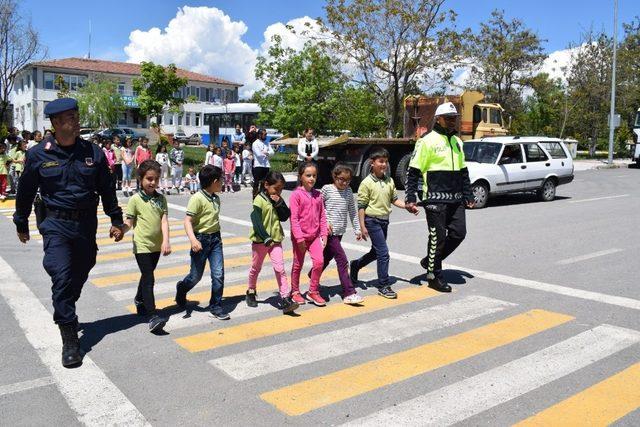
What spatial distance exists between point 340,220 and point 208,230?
1.36m

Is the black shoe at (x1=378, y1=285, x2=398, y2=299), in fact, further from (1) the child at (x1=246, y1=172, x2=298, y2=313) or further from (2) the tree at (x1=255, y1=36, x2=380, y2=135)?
(2) the tree at (x1=255, y1=36, x2=380, y2=135)

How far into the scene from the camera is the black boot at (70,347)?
4.51m

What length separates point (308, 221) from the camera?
5.98 meters

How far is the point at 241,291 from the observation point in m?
6.84

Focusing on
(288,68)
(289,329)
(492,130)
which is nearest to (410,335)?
(289,329)

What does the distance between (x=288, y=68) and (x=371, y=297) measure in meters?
Result: 21.5

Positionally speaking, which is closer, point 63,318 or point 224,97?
point 63,318

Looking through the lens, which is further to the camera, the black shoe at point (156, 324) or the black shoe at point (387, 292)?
the black shoe at point (387, 292)

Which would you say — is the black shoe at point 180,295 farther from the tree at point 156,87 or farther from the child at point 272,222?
the tree at point 156,87

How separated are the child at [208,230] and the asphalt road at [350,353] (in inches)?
12.0

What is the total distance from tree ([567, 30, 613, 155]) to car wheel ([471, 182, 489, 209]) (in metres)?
31.2

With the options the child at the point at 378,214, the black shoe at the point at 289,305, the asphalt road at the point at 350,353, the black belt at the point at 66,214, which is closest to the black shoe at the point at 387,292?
the child at the point at 378,214

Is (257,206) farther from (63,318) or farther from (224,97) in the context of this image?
(224,97)

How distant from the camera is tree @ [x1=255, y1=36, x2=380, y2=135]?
2602cm
